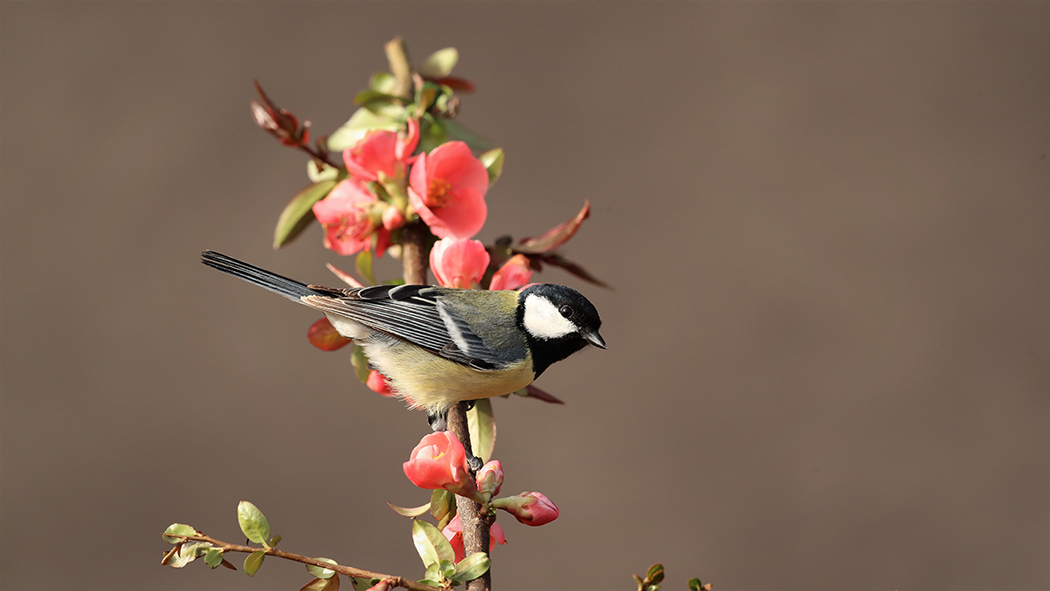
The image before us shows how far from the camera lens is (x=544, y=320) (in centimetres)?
66

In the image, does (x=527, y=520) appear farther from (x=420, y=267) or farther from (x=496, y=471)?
(x=420, y=267)

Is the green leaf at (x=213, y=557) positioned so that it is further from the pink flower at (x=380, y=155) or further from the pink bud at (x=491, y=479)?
the pink flower at (x=380, y=155)

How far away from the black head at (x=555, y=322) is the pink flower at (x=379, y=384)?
136 mm

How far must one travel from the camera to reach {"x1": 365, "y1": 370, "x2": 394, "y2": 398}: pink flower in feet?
2.22

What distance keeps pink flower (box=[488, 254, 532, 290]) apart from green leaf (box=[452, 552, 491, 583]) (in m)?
0.24

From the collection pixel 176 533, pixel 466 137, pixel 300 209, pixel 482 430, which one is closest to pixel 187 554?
pixel 176 533

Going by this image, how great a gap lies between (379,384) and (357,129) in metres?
0.24

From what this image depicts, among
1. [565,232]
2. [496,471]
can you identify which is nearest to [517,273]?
[565,232]

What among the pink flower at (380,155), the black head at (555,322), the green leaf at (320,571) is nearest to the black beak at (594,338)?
the black head at (555,322)

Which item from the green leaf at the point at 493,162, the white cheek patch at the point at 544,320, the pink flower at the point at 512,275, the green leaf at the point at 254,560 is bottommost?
the green leaf at the point at 254,560

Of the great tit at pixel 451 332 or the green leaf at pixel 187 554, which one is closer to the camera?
the green leaf at pixel 187 554

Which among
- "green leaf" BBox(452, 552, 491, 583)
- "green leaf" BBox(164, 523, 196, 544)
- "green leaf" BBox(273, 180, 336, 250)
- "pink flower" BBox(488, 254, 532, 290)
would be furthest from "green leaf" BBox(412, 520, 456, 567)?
"green leaf" BBox(273, 180, 336, 250)

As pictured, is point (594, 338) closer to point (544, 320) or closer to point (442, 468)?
point (544, 320)

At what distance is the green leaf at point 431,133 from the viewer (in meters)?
0.69
